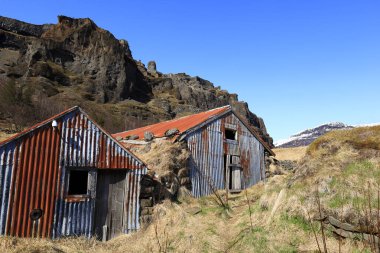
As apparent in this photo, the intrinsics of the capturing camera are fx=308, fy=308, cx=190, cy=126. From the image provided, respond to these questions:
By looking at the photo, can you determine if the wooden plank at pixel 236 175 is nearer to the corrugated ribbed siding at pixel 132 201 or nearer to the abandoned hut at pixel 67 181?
the abandoned hut at pixel 67 181

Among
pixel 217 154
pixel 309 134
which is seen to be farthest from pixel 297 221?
pixel 309 134

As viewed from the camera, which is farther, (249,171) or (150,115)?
(150,115)

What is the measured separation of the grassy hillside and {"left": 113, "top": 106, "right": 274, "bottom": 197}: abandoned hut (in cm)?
388

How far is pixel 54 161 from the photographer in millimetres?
11852

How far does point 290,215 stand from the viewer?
9.84 m

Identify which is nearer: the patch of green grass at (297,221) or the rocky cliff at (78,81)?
the patch of green grass at (297,221)

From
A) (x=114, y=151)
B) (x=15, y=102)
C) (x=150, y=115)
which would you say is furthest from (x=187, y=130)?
(x=150, y=115)

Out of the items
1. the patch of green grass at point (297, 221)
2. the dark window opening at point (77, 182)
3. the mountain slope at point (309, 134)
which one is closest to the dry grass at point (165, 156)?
the dark window opening at point (77, 182)

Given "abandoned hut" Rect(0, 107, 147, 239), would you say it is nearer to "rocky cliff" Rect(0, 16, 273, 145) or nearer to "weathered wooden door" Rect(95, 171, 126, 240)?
"weathered wooden door" Rect(95, 171, 126, 240)

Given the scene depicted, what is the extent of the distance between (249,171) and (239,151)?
1491 mm

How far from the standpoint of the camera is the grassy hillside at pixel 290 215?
8962mm

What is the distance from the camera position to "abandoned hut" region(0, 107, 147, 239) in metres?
10.9

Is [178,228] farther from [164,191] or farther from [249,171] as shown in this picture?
[249,171]

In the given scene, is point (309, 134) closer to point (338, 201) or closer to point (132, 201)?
point (132, 201)
